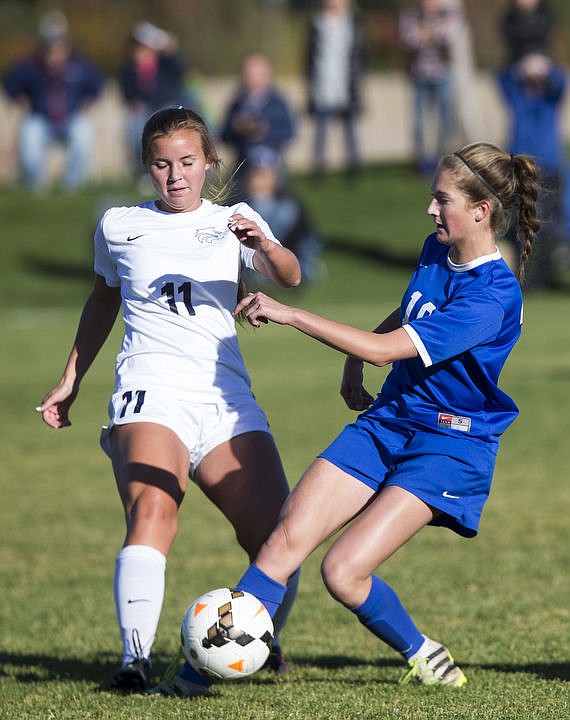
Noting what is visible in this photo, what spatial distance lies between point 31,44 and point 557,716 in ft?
140

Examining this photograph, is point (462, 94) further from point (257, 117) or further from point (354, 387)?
point (354, 387)

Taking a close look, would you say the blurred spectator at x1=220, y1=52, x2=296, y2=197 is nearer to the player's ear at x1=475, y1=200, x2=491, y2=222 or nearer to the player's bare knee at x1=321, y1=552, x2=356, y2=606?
the player's ear at x1=475, y1=200, x2=491, y2=222

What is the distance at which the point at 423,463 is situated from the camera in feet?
14.5

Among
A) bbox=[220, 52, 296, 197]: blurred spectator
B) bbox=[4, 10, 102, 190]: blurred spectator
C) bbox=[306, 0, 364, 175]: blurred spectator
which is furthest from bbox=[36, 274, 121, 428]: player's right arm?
bbox=[306, 0, 364, 175]: blurred spectator

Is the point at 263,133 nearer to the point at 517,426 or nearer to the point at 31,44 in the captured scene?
the point at 517,426

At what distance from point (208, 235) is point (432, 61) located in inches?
643

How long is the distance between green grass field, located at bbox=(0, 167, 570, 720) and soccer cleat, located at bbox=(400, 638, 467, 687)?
0.17ft

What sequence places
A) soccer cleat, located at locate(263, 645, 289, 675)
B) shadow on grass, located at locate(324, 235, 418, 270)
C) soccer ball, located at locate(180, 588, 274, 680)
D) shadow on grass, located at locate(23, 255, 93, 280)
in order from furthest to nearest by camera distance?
1. shadow on grass, located at locate(324, 235, 418, 270)
2. shadow on grass, located at locate(23, 255, 93, 280)
3. soccer cleat, located at locate(263, 645, 289, 675)
4. soccer ball, located at locate(180, 588, 274, 680)

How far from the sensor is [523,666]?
498 centimetres

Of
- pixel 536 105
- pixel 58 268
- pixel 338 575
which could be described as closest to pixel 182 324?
pixel 338 575

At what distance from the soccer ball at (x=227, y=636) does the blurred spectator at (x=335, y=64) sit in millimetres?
17211

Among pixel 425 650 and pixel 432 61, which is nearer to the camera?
pixel 425 650

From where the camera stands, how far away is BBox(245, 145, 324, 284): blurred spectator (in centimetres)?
1758

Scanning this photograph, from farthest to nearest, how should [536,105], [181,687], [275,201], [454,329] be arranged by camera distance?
[275,201] < [536,105] < [181,687] < [454,329]
